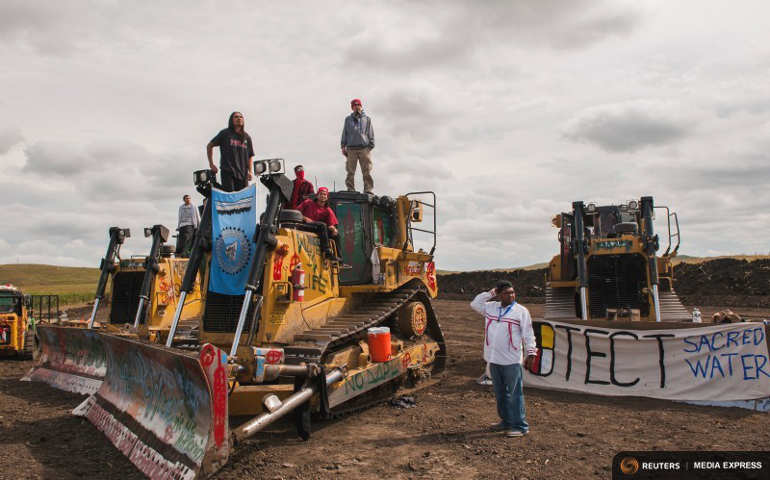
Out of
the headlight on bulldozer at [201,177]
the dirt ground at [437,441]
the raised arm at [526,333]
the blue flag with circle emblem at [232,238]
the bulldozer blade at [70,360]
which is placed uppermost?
the headlight on bulldozer at [201,177]

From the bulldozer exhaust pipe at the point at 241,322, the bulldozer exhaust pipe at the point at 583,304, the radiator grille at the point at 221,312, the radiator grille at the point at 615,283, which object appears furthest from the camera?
the radiator grille at the point at 615,283

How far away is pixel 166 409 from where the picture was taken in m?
6.23

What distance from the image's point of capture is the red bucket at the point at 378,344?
8320 millimetres

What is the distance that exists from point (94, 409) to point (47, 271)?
97228 millimetres

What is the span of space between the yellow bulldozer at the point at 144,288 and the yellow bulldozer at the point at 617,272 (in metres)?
7.96

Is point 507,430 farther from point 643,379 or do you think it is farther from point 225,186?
point 225,186

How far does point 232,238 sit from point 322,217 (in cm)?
177

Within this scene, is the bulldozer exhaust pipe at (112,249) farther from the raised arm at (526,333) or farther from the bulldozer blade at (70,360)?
the raised arm at (526,333)

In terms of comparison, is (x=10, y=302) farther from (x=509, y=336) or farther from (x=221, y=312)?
(x=509, y=336)

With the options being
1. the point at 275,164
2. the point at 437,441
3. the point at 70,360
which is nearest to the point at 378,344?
the point at 437,441

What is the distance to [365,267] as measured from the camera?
9836 mm

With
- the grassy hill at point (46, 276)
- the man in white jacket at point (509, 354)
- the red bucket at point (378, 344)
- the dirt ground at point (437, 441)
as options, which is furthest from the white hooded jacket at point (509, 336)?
the grassy hill at point (46, 276)

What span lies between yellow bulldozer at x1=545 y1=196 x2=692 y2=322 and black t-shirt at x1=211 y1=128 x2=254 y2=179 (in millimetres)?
7087

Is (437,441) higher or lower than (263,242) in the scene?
lower
